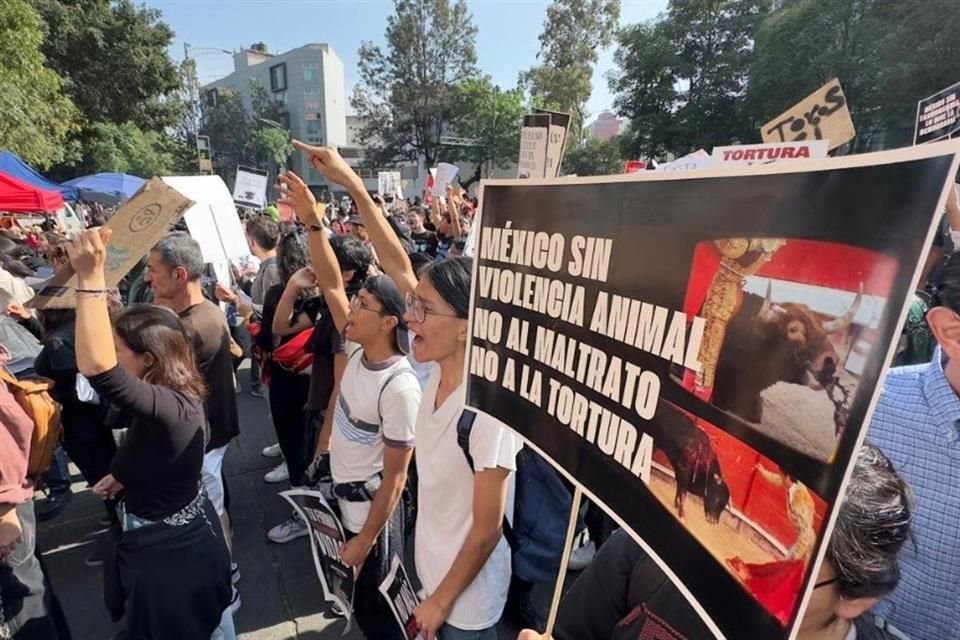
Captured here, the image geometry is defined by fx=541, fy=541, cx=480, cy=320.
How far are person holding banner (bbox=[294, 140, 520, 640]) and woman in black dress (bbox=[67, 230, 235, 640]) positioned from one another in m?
0.80

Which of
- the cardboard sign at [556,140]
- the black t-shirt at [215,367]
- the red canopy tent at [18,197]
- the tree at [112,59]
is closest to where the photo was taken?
the black t-shirt at [215,367]

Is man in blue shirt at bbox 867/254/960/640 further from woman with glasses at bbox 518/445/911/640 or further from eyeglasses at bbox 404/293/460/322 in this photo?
eyeglasses at bbox 404/293/460/322

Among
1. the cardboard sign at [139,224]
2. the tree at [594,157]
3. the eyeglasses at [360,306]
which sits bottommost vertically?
the eyeglasses at [360,306]

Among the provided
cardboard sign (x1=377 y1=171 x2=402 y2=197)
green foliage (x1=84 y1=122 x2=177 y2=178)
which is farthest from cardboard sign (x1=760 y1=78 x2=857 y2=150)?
green foliage (x1=84 y1=122 x2=177 y2=178)

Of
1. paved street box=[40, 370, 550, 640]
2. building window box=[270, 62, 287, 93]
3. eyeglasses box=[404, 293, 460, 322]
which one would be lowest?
paved street box=[40, 370, 550, 640]

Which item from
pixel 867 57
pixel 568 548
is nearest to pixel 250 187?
pixel 568 548

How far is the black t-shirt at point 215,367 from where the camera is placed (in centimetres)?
255

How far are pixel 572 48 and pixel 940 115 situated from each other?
40.7 m

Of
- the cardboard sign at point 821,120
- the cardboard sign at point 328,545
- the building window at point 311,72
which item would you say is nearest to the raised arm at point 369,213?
the cardboard sign at point 328,545

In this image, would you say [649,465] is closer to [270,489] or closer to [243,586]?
[243,586]

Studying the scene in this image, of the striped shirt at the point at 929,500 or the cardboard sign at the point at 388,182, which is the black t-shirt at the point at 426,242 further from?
the striped shirt at the point at 929,500

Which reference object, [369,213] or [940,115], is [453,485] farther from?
[940,115]

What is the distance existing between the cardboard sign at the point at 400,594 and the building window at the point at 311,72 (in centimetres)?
7509

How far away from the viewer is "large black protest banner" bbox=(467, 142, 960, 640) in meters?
0.59
